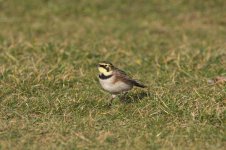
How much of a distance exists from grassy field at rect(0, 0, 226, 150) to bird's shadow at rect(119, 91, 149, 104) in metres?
0.02

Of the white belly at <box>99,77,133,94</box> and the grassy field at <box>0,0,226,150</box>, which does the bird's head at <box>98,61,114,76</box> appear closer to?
the white belly at <box>99,77,133,94</box>

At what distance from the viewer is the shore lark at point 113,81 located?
6.81m

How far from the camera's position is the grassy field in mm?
5898

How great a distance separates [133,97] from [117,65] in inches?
74.6

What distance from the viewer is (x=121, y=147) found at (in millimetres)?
5617

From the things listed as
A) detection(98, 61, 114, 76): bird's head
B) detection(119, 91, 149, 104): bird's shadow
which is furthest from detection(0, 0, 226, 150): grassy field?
detection(98, 61, 114, 76): bird's head

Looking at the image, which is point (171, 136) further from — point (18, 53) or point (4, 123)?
point (18, 53)

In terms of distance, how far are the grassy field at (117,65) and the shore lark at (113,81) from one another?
19 centimetres

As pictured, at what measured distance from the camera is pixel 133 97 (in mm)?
7227

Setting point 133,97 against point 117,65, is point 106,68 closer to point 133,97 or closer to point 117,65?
point 133,97

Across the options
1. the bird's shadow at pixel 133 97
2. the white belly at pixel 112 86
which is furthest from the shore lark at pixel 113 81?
the bird's shadow at pixel 133 97

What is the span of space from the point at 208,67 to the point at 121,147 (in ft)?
11.7

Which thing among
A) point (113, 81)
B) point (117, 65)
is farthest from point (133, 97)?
point (117, 65)

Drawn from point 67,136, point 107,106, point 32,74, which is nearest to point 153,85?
point 107,106
